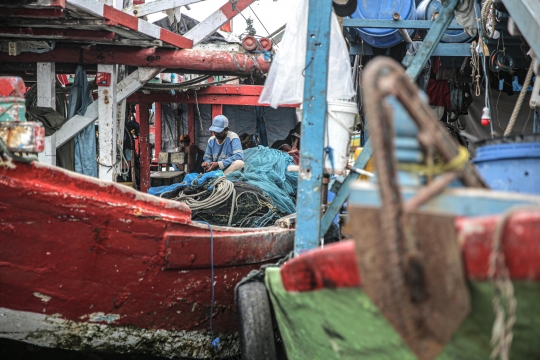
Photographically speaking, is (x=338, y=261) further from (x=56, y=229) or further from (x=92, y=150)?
(x=92, y=150)

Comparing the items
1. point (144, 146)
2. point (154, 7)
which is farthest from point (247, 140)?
point (154, 7)

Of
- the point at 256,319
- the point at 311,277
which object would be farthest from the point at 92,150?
the point at 311,277

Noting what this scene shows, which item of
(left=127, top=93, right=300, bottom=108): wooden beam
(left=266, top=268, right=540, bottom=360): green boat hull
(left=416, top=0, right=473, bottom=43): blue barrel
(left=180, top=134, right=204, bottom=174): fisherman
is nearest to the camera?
(left=266, top=268, right=540, bottom=360): green boat hull

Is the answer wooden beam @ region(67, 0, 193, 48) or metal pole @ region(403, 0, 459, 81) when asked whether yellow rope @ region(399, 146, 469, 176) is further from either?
wooden beam @ region(67, 0, 193, 48)

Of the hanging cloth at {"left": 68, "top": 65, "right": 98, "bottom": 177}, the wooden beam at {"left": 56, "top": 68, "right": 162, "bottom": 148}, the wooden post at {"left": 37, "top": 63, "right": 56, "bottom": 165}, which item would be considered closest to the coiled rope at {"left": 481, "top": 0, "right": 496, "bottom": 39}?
the wooden beam at {"left": 56, "top": 68, "right": 162, "bottom": 148}

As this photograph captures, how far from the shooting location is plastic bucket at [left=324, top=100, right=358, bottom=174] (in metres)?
4.38

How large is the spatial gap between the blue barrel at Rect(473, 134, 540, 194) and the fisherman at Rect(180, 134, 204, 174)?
1237 cm

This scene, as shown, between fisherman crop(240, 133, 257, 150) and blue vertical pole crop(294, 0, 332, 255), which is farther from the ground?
blue vertical pole crop(294, 0, 332, 255)

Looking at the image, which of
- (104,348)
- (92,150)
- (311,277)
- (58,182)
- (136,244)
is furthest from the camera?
(92,150)

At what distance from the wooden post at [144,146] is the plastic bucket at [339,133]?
357 inches

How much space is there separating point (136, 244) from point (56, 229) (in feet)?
1.89

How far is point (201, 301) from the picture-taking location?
5.11 metres

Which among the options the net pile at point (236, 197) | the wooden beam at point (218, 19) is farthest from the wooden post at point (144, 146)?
the net pile at point (236, 197)

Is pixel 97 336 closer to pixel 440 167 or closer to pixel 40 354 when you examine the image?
pixel 40 354
